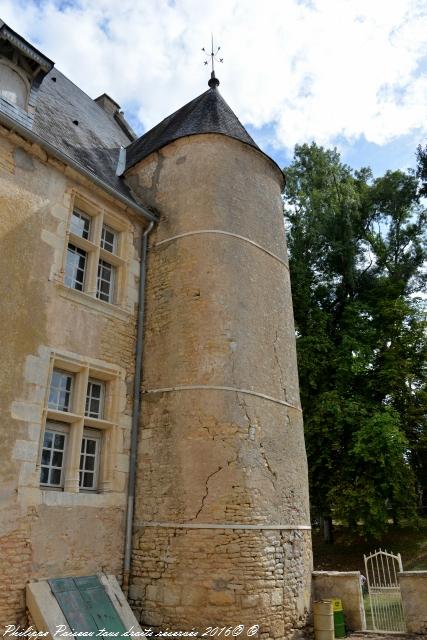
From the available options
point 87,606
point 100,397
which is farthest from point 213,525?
point 100,397

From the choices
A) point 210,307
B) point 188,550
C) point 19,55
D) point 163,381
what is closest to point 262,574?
point 188,550

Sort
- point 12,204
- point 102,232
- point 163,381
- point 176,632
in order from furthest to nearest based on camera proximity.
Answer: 1. point 102,232
2. point 163,381
3. point 12,204
4. point 176,632

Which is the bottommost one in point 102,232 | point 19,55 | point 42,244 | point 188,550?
point 188,550

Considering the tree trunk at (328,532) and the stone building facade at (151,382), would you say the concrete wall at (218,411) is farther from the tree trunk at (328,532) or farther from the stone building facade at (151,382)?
the tree trunk at (328,532)

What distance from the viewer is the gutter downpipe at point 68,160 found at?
6840 millimetres

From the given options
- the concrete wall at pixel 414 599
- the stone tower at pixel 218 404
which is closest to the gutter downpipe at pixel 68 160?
the stone tower at pixel 218 404

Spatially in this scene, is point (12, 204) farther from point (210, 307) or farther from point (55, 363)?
point (210, 307)

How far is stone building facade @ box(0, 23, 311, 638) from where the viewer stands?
20.4 ft

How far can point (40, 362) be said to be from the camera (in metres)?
6.45

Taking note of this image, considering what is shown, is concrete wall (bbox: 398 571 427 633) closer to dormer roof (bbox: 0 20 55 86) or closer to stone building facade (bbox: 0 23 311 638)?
stone building facade (bbox: 0 23 311 638)

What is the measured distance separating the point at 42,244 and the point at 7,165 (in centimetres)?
117

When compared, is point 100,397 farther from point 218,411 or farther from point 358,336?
point 358,336

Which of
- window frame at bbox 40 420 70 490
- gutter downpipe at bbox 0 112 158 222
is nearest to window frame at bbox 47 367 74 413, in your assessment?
window frame at bbox 40 420 70 490

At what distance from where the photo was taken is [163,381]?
25.0ft
